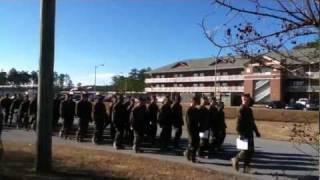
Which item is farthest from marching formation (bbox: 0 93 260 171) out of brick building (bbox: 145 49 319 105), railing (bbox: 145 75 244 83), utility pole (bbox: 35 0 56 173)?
railing (bbox: 145 75 244 83)

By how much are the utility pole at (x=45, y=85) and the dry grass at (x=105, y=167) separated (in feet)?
1.26

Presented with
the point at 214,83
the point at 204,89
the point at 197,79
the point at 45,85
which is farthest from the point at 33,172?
the point at 197,79

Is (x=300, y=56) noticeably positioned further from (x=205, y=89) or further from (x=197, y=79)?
(x=197, y=79)

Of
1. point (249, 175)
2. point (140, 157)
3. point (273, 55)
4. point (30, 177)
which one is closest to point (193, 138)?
point (140, 157)

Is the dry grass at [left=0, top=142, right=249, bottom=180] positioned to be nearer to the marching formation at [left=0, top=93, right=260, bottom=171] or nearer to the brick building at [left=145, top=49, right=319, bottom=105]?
the marching formation at [left=0, top=93, right=260, bottom=171]

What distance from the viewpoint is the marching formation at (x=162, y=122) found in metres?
16.9

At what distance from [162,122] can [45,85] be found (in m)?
8.43

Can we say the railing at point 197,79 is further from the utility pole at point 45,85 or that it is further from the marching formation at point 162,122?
the utility pole at point 45,85

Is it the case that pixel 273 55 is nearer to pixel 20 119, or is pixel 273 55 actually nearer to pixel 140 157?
pixel 140 157

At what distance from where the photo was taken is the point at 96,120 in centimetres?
2258

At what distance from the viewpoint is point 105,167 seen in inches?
565

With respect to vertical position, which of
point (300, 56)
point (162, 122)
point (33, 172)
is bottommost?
point (33, 172)

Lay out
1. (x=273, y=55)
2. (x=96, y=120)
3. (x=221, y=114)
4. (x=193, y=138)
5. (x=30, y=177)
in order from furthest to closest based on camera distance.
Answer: (x=96, y=120)
(x=221, y=114)
(x=193, y=138)
(x=30, y=177)
(x=273, y=55)

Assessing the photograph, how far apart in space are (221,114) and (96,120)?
5.35 meters
